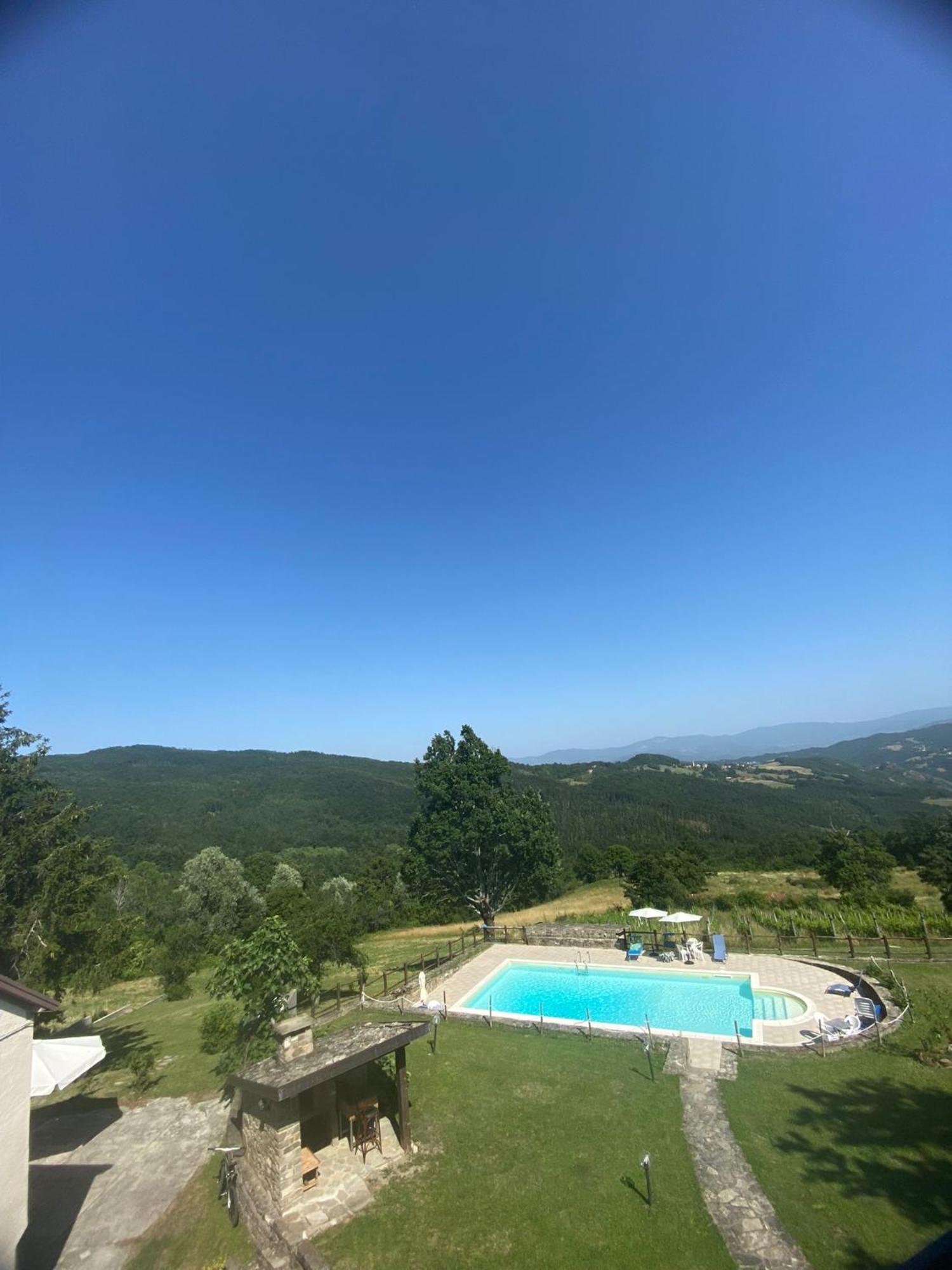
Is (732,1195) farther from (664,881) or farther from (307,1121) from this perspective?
(664,881)

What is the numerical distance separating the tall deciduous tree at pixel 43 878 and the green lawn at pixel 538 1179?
11293mm

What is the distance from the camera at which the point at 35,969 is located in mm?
15125

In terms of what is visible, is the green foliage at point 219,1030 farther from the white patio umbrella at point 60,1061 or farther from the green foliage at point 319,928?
the white patio umbrella at point 60,1061

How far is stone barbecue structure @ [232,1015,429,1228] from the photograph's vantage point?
8211mm

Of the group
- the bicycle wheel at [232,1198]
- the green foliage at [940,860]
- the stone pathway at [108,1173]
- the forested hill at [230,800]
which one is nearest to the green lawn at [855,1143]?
the bicycle wheel at [232,1198]

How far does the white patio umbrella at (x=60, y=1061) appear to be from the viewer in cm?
891

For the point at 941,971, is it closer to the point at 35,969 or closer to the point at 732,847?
the point at 35,969

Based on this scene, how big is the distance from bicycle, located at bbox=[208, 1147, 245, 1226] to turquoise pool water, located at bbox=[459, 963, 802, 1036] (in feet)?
32.2

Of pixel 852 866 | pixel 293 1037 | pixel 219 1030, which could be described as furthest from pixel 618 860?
pixel 293 1037

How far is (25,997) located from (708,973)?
63.8 ft

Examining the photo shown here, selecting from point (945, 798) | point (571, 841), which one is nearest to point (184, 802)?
point (571, 841)

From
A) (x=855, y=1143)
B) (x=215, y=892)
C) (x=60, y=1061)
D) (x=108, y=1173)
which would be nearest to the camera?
(x=855, y=1143)

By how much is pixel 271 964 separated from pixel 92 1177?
455cm

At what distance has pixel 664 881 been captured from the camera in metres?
33.8
